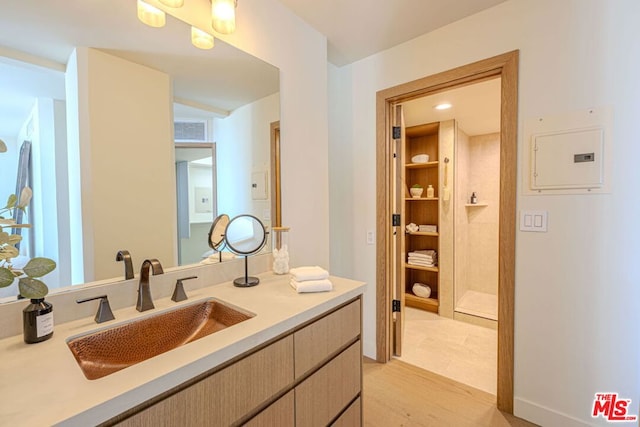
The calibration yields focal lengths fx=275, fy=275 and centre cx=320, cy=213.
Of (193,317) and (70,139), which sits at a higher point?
(70,139)

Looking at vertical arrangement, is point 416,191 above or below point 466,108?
below

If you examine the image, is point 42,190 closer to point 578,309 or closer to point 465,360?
point 578,309

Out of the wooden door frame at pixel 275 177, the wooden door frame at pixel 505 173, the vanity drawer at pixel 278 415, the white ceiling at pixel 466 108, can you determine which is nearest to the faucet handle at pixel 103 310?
the vanity drawer at pixel 278 415

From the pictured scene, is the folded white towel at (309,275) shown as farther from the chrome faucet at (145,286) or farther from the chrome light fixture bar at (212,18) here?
the chrome light fixture bar at (212,18)

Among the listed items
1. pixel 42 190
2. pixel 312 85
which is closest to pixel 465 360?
pixel 312 85

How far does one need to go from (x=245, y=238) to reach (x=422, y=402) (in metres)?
1.53

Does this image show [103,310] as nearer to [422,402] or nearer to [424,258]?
[422,402]

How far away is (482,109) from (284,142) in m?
2.18

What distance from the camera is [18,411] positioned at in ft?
1.75

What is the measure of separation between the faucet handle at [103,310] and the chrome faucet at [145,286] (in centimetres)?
9

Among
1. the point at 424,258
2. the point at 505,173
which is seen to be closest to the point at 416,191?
the point at 424,258

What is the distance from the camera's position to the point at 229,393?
780 mm

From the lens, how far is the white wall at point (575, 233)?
130cm

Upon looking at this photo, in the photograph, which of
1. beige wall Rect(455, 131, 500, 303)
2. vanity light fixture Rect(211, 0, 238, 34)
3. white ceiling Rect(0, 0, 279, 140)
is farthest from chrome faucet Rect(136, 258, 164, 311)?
beige wall Rect(455, 131, 500, 303)
